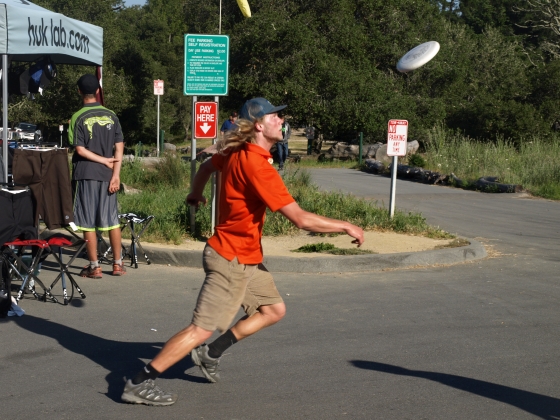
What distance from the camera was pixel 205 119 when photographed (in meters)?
10.3

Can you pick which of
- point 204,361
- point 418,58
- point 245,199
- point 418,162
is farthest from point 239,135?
point 418,162

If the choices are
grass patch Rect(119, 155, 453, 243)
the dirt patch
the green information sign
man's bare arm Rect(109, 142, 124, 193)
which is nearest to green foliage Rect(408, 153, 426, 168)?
grass patch Rect(119, 155, 453, 243)

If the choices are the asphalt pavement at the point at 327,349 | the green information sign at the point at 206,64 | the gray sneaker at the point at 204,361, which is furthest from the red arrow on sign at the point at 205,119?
the gray sneaker at the point at 204,361

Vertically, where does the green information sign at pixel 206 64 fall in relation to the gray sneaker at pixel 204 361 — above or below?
above

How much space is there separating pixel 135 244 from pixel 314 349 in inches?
145

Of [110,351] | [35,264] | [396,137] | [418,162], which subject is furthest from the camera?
[418,162]

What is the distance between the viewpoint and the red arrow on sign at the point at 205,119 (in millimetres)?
10281

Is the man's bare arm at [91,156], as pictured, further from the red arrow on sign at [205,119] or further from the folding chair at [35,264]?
the red arrow on sign at [205,119]

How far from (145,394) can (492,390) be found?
2.39 meters

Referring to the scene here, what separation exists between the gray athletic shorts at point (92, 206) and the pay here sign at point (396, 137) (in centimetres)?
501

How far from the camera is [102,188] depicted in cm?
809

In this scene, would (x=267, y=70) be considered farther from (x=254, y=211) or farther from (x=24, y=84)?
(x=254, y=211)

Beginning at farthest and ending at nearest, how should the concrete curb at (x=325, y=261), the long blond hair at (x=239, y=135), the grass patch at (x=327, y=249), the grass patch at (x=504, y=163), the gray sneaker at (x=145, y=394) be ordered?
1. the grass patch at (x=504, y=163)
2. the grass patch at (x=327, y=249)
3. the concrete curb at (x=325, y=261)
4. the gray sneaker at (x=145, y=394)
5. the long blond hair at (x=239, y=135)

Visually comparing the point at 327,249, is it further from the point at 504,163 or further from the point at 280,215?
the point at 504,163
